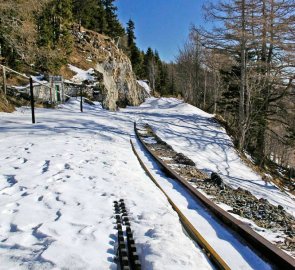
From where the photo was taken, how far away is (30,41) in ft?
55.3

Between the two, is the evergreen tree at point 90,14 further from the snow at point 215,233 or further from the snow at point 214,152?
the snow at point 215,233

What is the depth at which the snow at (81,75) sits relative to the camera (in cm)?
3392

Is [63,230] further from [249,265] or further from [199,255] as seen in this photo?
[249,265]

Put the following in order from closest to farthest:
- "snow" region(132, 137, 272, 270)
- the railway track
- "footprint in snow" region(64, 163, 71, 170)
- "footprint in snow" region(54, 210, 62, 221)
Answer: the railway track < "snow" region(132, 137, 272, 270) < "footprint in snow" region(54, 210, 62, 221) < "footprint in snow" region(64, 163, 71, 170)

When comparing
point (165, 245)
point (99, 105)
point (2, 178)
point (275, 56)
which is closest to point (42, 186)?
point (2, 178)

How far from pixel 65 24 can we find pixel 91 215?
136 ft

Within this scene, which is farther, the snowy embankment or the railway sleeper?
the snowy embankment

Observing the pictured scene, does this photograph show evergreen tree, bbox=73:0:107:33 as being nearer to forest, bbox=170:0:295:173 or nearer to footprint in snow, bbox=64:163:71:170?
forest, bbox=170:0:295:173

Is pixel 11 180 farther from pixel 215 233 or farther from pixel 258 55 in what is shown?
pixel 258 55

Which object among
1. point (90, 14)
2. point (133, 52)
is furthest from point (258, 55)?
point (133, 52)

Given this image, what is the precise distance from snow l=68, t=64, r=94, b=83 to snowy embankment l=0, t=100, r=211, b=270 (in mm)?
25949

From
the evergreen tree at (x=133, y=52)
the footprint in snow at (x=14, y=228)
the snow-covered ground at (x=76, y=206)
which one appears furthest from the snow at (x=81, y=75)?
the evergreen tree at (x=133, y=52)

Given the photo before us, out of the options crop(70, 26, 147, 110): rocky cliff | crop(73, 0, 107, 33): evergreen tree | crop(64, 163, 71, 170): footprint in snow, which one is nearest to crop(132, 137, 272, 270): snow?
crop(64, 163, 71, 170): footprint in snow

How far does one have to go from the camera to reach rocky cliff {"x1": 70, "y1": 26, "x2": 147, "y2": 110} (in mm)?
35188
